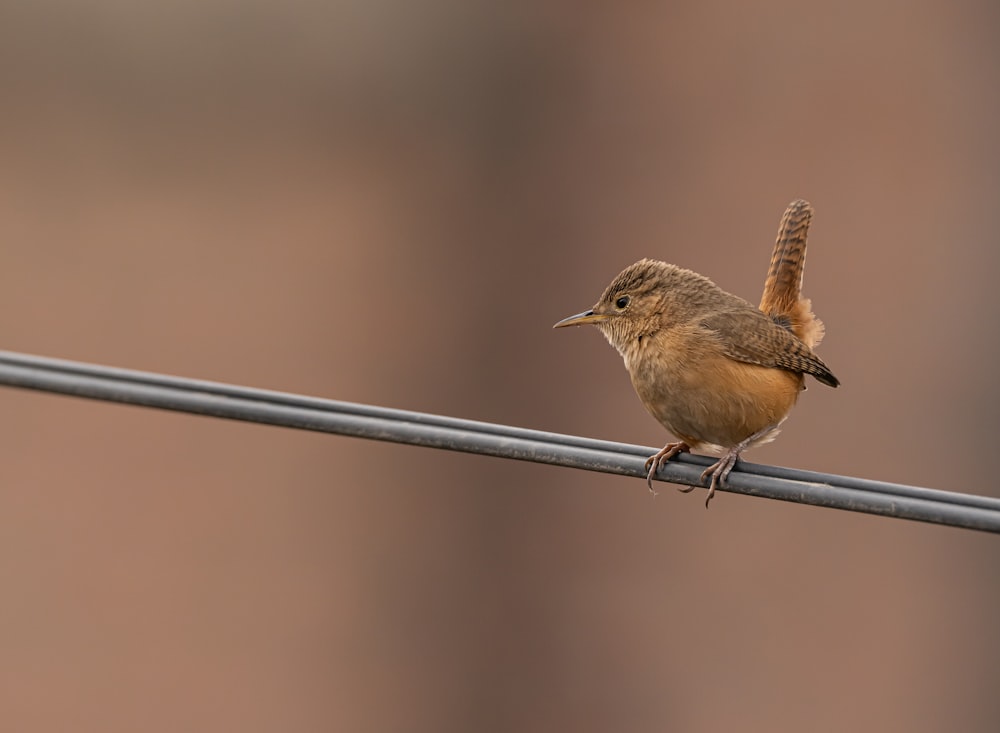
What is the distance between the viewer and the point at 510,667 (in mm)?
13516

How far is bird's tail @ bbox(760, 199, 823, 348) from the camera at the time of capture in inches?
213

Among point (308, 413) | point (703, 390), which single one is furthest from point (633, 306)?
point (308, 413)

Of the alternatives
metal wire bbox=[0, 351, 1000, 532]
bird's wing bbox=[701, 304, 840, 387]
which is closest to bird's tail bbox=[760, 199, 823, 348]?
→ bird's wing bbox=[701, 304, 840, 387]

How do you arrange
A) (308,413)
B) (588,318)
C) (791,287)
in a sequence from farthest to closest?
(791,287), (588,318), (308,413)

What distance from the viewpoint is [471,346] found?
44.8 ft

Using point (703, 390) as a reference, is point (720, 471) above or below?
below

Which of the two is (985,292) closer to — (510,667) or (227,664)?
(510,667)

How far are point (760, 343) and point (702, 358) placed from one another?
283mm

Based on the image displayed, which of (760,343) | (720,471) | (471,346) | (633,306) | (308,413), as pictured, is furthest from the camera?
(471,346)

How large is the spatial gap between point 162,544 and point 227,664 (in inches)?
51.4

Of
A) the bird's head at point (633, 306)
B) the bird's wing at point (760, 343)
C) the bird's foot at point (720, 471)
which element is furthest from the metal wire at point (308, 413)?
the bird's head at point (633, 306)

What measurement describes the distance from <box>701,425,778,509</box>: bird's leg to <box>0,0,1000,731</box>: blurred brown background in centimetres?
736

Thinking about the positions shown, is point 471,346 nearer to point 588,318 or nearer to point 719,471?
point 588,318

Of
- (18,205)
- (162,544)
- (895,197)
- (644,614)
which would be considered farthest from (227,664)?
(895,197)
